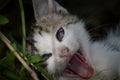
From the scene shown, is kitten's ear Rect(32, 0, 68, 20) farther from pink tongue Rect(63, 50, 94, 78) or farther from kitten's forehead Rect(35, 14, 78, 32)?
pink tongue Rect(63, 50, 94, 78)

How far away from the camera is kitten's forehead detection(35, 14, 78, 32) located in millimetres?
2303

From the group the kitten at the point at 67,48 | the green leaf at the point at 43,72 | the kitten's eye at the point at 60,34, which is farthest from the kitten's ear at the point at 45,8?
the green leaf at the point at 43,72

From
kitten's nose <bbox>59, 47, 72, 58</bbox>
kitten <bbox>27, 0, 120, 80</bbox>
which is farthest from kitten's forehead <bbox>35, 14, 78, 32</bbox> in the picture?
kitten's nose <bbox>59, 47, 72, 58</bbox>

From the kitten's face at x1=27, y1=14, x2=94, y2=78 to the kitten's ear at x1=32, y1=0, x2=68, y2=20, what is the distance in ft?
0.13

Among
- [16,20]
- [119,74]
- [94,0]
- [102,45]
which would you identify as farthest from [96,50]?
[94,0]

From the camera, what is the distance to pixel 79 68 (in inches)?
84.4

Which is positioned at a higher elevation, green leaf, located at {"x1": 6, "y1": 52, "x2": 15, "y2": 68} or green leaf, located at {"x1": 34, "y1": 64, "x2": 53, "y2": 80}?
green leaf, located at {"x1": 6, "y1": 52, "x2": 15, "y2": 68}

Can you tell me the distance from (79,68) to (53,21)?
43 cm

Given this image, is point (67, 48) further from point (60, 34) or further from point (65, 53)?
point (60, 34)

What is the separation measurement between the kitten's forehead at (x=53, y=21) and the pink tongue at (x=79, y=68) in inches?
11.0

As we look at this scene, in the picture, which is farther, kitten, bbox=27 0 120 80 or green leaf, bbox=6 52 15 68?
kitten, bbox=27 0 120 80

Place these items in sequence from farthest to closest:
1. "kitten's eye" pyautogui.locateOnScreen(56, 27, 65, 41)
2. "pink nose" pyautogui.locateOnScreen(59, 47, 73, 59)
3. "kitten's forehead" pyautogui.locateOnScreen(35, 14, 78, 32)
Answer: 1. "kitten's forehead" pyautogui.locateOnScreen(35, 14, 78, 32)
2. "kitten's eye" pyautogui.locateOnScreen(56, 27, 65, 41)
3. "pink nose" pyautogui.locateOnScreen(59, 47, 73, 59)

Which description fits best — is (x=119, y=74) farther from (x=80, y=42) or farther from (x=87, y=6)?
(x=87, y=6)

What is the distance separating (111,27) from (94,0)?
522mm
